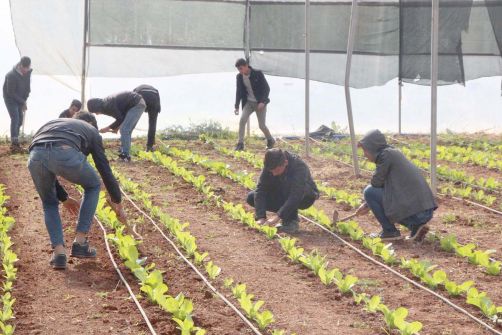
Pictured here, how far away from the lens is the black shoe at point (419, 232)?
819 centimetres

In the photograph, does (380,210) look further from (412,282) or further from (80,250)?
(80,250)

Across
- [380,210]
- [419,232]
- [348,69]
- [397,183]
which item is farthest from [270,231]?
[348,69]

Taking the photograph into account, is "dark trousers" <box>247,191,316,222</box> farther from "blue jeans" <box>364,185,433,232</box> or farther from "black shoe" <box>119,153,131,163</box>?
Result: "black shoe" <box>119,153,131,163</box>

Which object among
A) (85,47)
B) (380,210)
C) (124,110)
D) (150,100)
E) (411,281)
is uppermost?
(85,47)

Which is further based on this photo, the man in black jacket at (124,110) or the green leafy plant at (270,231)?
the man in black jacket at (124,110)

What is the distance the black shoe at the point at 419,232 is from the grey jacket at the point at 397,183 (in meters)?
0.16

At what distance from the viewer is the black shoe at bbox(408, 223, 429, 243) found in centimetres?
819

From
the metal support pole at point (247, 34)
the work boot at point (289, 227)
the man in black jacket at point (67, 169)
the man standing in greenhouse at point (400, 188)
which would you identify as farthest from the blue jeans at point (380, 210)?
the metal support pole at point (247, 34)

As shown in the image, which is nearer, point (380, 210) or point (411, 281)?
point (411, 281)

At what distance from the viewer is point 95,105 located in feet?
38.9

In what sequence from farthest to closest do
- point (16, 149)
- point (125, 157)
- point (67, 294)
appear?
point (16, 149)
point (125, 157)
point (67, 294)

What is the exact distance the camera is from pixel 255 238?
27.8 ft

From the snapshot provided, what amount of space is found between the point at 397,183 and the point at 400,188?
50mm

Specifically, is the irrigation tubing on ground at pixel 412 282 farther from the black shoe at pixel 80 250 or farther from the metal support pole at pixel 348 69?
the metal support pole at pixel 348 69
